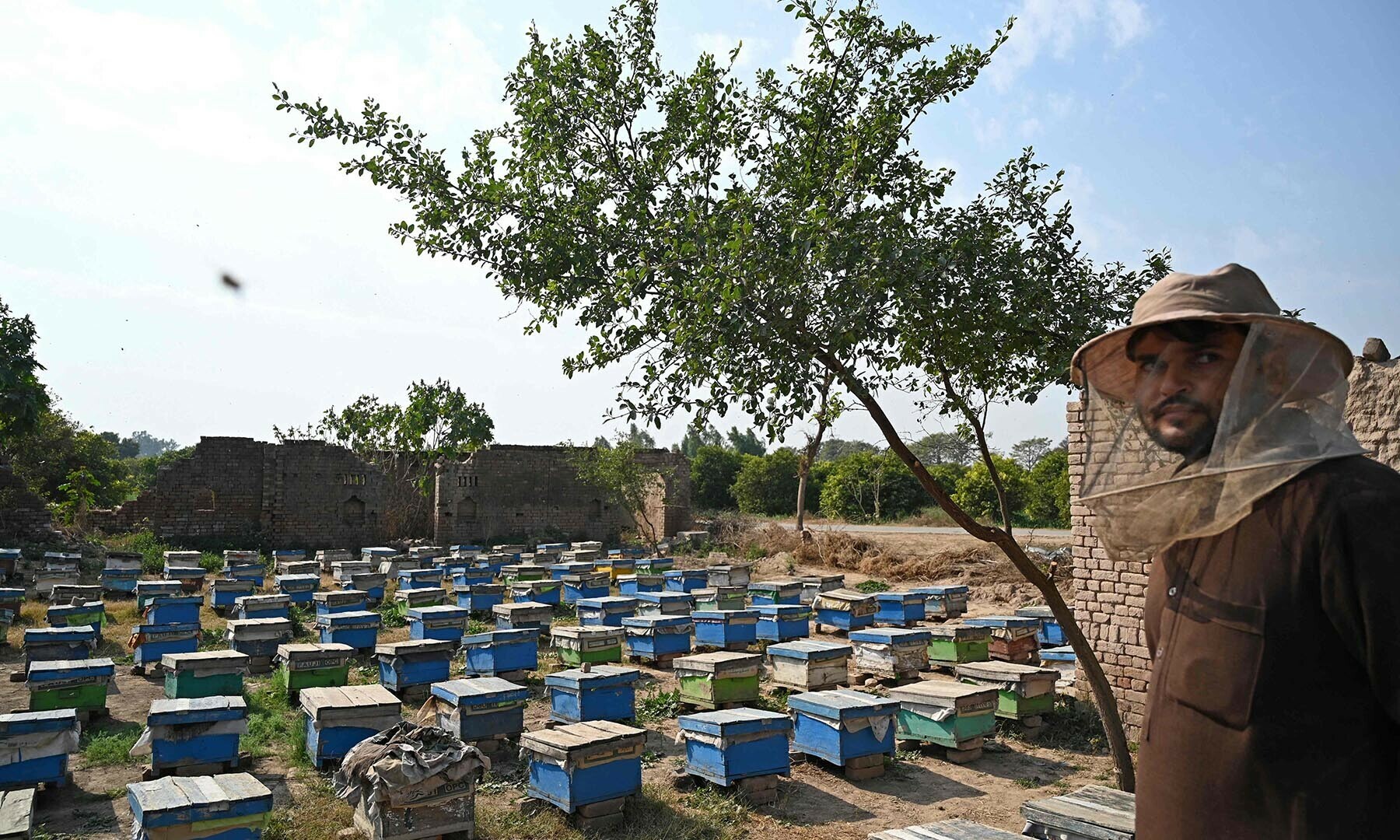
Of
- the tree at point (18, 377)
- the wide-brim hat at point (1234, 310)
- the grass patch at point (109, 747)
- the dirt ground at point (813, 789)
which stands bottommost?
the dirt ground at point (813, 789)

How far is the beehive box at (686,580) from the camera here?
15109 mm

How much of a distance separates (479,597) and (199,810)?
8.96 meters

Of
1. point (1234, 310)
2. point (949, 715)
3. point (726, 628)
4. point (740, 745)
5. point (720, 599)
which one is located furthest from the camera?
point (720, 599)

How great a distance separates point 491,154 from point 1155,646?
503cm

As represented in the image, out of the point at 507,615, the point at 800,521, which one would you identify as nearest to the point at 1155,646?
the point at 507,615

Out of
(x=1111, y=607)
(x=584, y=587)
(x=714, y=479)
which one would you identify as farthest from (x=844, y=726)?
(x=714, y=479)

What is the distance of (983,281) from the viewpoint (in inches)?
213

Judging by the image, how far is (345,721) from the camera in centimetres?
672

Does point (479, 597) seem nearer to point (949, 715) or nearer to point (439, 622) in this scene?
point (439, 622)

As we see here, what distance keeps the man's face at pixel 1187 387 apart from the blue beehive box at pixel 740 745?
497 cm

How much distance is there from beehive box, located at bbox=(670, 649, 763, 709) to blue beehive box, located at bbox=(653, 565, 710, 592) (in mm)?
5912

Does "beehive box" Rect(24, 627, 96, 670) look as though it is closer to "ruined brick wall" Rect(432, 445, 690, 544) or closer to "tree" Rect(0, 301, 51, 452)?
"tree" Rect(0, 301, 51, 452)

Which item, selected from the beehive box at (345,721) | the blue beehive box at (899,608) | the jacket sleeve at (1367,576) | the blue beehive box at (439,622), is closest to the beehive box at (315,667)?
the blue beehive box at (439,622)

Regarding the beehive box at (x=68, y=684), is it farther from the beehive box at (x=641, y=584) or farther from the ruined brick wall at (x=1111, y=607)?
the ruined brick wall at (x=1111, y=607)
